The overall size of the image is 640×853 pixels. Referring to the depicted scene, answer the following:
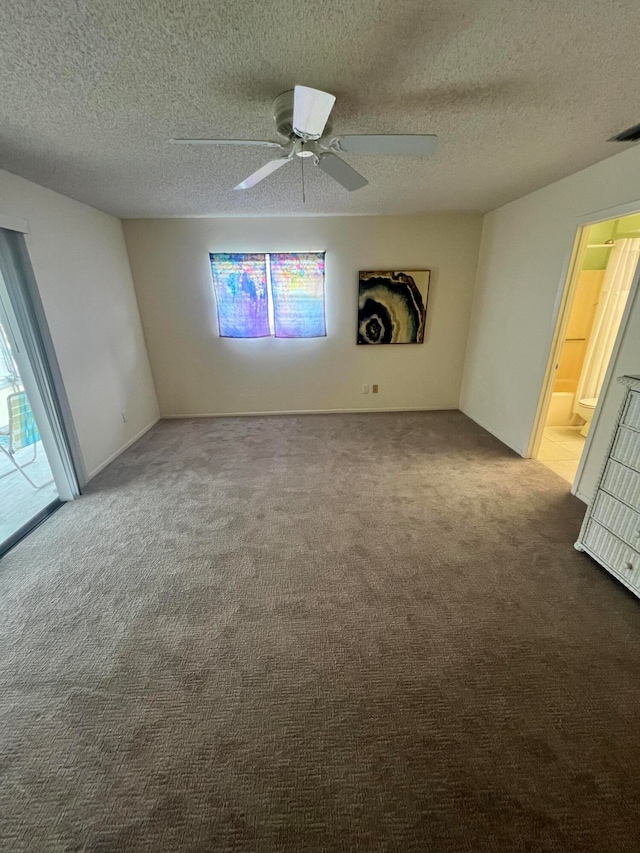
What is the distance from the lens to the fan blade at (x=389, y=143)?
145 centimetres

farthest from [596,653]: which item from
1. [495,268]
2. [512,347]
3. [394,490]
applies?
[495,268]

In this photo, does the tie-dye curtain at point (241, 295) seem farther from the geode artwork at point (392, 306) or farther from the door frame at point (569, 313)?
the door frame at point (569, 313)

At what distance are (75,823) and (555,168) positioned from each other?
4114 mm

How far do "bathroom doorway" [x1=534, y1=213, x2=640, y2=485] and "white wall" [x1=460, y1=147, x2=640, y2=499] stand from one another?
1.04ft

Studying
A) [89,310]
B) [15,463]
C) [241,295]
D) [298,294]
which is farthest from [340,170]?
[15,463]

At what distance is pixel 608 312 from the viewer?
3.41 m

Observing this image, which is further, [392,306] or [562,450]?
[392,306]

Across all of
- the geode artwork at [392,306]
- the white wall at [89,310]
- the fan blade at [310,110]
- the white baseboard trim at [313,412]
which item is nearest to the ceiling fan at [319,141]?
the fan blade at [310,110]

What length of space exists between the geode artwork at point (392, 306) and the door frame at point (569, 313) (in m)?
1.54

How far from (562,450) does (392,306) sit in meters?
2.41

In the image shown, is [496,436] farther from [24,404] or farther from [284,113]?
[24,404]

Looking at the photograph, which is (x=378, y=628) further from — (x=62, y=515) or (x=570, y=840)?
(x=62, y=515)

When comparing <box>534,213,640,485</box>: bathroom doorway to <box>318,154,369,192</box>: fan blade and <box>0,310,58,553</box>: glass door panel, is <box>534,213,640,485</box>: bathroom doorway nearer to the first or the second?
<box>318,154,369,192</box>: fan blade

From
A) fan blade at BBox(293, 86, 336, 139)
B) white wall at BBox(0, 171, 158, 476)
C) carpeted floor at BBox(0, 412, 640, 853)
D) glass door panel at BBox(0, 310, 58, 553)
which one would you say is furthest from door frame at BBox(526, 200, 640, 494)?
glass door panel at BBox(0, 310, 58, 553)
